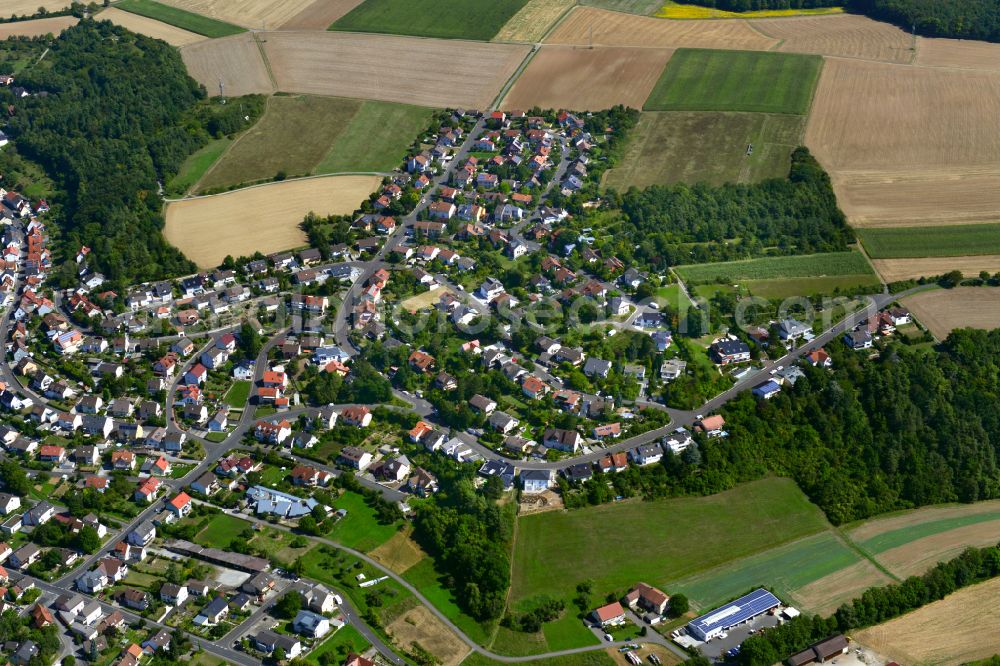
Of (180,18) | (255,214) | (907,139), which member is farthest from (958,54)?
(180,18)

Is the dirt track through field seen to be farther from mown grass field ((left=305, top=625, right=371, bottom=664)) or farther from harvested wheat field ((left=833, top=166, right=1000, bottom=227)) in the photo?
mown grass field ((left=305, top=625, right=371, bottom=664))

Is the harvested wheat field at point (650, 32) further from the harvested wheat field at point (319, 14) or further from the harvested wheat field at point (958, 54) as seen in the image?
the harvested wheat field at point (319, 14)

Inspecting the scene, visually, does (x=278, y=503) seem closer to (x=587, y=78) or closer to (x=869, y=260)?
(x=869, y=260)

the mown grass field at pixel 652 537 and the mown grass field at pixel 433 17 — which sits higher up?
the mown grass field at pixel 433 17

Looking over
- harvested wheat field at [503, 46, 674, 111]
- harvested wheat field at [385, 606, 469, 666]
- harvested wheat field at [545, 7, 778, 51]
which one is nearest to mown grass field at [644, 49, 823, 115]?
harvested wheat field at [503, 46, 674, 111]

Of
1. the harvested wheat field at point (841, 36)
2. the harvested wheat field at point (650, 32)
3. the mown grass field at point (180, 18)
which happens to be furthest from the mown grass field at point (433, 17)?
the harvested wheat field at point (841, 36)

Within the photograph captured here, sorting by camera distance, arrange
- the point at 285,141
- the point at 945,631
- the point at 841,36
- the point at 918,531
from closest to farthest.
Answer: the point at 945,631 < the point at 918,531 < the point at 285,141 < the point at 841,36
